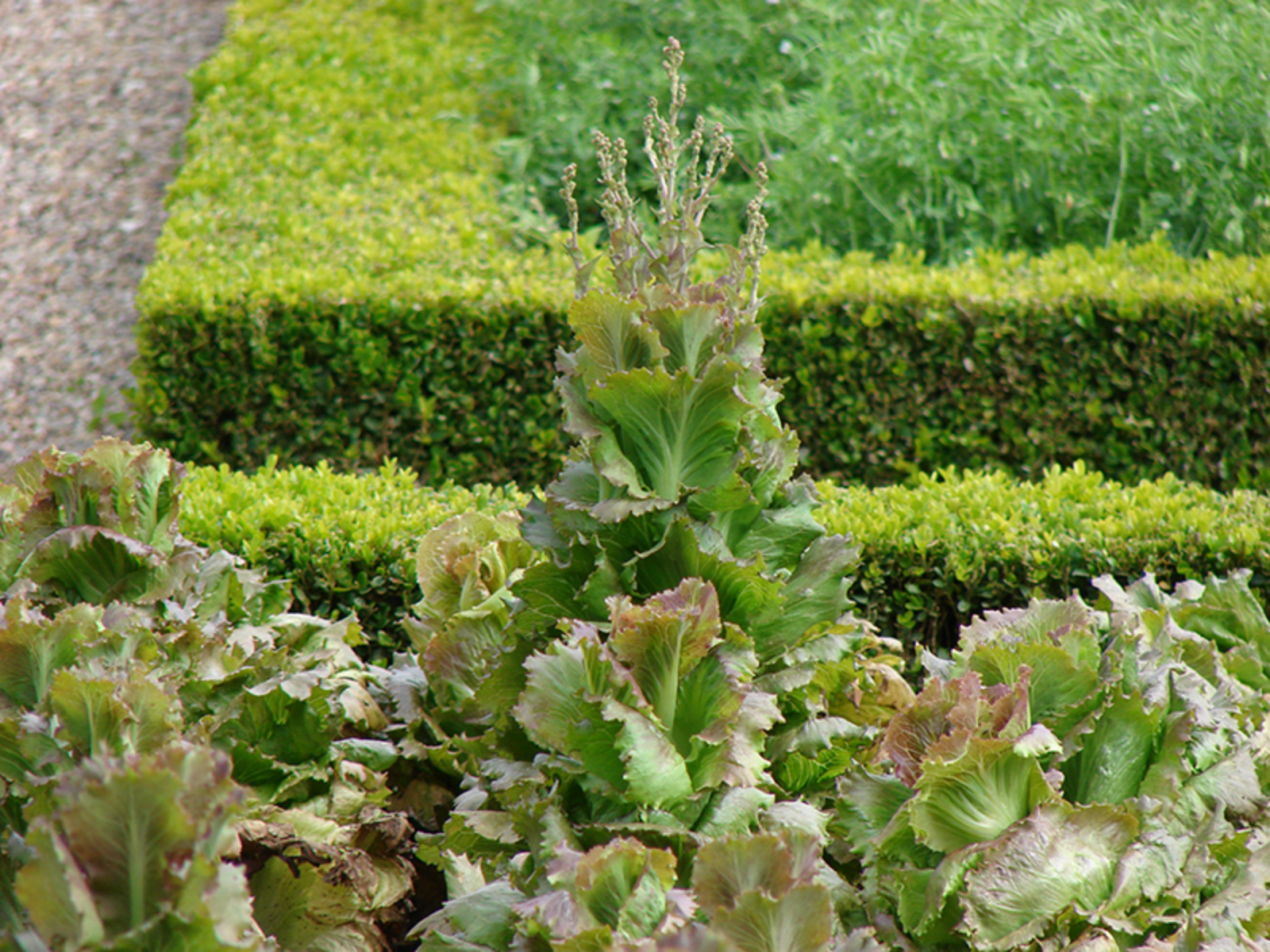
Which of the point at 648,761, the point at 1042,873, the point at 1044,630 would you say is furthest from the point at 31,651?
the point at 1044,630

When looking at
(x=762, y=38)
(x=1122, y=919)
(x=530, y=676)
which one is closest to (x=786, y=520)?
(x=530, y=676)

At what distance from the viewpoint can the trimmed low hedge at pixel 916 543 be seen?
375 cm

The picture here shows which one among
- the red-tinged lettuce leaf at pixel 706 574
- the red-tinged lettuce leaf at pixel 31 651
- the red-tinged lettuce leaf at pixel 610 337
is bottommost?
the red-tinged lettuce leaf at pixel 31 651

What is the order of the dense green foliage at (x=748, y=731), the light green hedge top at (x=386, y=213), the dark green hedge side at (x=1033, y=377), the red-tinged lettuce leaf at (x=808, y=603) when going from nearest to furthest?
the dense green foliage at (x=748, y=731)
the red-tinged lettuce leaf at (x=808, y=603)
the dark green hedge side at (x=1033, y=377)
the light green hedge top at (x=386, y=213)

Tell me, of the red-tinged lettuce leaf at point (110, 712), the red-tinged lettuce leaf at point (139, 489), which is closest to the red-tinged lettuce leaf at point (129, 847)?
the red-tinged lettuce leaf at point (110, 712)

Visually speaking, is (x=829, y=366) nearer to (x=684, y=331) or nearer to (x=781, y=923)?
(x=684, y=331)

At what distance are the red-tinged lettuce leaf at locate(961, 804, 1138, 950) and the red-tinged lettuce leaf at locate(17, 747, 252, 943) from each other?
48.8 inches

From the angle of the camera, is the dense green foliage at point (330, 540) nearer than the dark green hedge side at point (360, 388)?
Yes

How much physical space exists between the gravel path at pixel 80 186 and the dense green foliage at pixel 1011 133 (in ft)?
8.99

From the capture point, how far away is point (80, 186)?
812 centimetres

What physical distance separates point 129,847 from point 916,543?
2.89 metres

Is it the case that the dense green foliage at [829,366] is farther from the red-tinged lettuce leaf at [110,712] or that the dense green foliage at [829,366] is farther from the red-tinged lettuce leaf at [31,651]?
the red-tinged lettuce leaf at [110,712]

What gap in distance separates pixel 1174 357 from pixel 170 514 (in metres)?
4.64

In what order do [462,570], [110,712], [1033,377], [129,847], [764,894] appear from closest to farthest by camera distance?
[129,847] < [764,894] < [110,712] < [462,570] < [1033,377]
